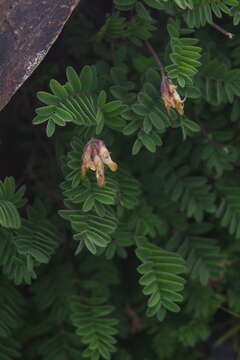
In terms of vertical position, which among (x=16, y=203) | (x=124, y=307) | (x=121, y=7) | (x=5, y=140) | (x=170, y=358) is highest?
(x=121, y=7)

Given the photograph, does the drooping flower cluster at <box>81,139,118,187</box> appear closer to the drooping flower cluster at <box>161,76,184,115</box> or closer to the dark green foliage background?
the dark green foliage background

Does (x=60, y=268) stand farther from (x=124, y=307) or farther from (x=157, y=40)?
(x=157, y=40)

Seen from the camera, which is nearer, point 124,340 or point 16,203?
point 16,203

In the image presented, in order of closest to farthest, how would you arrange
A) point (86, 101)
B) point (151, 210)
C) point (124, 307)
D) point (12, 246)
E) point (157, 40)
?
1. point (86, 101)
2. point (12, 246)
3. point (151, 210)
4. point (157, 40)
5. point (124, 307)

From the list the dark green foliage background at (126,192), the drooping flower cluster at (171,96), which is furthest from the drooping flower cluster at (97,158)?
the drooping flower cluster at (171,96)

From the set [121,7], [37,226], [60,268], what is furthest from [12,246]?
[121,7]

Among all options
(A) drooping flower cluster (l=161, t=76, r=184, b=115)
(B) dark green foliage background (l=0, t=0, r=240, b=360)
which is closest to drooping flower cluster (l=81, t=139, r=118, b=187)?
(B) dark green foliage background (l=0, t=0, r=240, b=360)

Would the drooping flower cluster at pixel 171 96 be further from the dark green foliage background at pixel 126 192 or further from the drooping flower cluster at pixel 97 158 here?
the drooping flower cluster at pixel 97 158
